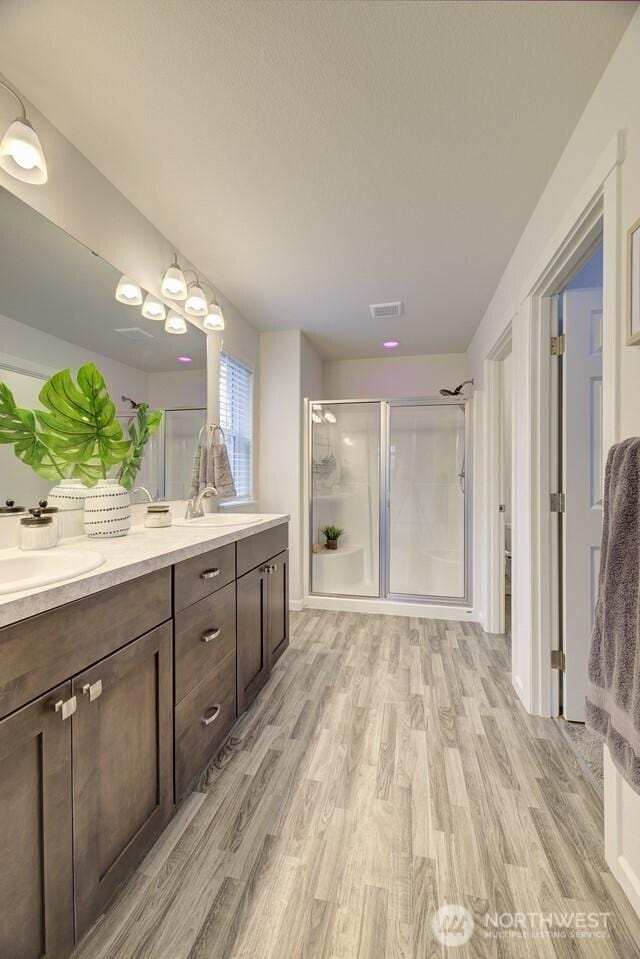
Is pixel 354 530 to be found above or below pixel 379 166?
below

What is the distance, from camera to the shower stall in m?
3.44

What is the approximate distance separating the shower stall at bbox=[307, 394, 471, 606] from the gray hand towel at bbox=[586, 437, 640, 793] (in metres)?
2.40

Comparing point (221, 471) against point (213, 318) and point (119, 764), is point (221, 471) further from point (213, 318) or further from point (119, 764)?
point (119, 764)

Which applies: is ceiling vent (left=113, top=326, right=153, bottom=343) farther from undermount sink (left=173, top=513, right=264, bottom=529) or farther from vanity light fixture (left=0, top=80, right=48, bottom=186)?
undermount sink (left=173, top=513, right=264, bottom=529)

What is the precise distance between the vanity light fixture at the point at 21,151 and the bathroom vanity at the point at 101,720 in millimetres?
1221

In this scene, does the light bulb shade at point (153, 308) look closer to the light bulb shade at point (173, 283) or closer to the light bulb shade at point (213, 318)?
the light bulb shade at point (173, 283)

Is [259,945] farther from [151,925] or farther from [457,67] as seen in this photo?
[457,67]

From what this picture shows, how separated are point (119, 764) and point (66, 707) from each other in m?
0.28

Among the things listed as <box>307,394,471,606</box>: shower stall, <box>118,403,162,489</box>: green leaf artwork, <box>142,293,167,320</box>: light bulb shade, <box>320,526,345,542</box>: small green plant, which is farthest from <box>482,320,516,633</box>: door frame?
<box>118,403,162,489</box>: green leaf artwork

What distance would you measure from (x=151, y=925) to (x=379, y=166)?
252cm

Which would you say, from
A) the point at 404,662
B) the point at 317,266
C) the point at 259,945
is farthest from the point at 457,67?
the point at 404,662

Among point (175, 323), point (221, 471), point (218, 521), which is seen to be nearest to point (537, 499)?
point (218, 521)

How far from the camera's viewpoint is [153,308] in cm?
196

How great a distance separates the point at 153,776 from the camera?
1.10m
